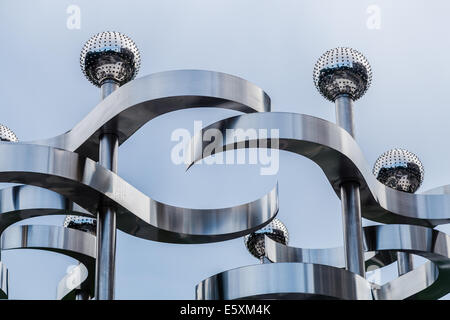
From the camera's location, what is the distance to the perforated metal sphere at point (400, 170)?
22.0 metres

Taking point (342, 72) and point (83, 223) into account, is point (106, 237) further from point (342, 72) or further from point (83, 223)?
point (342, 72)

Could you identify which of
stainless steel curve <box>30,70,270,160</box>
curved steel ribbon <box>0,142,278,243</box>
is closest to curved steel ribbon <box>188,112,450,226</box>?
stainless steel curve <box>30,70,270,160</box>

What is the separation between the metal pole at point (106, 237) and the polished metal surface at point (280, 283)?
215 cm

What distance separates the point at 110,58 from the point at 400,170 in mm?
7262

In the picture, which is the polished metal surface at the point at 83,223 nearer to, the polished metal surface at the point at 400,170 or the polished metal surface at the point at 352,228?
the polished metal surface at the point at 352,228

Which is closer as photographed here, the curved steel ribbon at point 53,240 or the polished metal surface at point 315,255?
the curved steel ribbon at point 53,240

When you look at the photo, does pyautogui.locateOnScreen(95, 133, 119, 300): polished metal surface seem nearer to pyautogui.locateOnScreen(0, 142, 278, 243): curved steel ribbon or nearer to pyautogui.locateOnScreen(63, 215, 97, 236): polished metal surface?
pyautogui.locateOnScreen(0, 142, 278, 243): curved steel ribbon

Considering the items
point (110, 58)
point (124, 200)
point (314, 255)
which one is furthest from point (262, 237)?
point (110, 58)

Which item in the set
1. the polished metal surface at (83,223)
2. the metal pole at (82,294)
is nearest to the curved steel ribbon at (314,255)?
the polished metal surface at (83,223)

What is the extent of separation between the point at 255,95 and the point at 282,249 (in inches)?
217

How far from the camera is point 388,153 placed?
22234 mm
